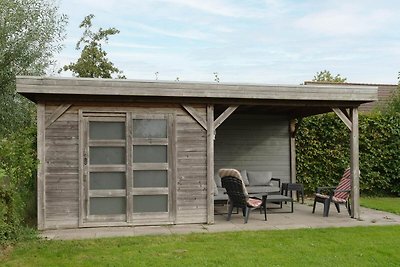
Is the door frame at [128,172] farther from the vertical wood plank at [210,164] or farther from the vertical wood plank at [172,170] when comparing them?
the vertical wood plank at [210,164]

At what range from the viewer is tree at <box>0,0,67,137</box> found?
11.7 metres

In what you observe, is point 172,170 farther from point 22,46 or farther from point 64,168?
point 22,46

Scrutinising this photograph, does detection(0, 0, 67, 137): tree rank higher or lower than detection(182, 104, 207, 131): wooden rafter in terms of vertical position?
higher

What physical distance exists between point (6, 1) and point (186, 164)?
726 centimetres

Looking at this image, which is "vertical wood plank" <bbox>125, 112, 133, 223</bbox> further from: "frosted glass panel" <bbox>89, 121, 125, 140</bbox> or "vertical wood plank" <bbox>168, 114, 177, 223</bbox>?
"vertical wood plank" <bbox>168, 114, 177, 223</bbox>

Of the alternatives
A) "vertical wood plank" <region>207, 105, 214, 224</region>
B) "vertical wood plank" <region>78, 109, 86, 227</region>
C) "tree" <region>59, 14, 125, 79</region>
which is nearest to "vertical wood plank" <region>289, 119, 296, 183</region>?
"vertical wood plank" <region>207, 105, 214, 224</region>

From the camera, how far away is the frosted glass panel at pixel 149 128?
7.74 meters

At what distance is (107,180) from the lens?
301 inches

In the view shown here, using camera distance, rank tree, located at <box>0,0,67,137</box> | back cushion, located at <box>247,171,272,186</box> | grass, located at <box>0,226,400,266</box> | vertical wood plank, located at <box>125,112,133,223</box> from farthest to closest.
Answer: tree, located at <box>0,0,67,137</box> < back cushion, located at <box>247,171,272,186</box> < vertical wood plank, located at <box>125,112,133,223</box> < grass, located at <box>0,226,400,266</box>

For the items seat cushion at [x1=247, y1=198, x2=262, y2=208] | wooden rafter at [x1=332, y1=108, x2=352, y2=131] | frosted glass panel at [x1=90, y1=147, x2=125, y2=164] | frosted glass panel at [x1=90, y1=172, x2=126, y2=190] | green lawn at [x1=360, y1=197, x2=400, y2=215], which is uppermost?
wooden rafter at [x1=332, y1=108, x2=352, y2=131]

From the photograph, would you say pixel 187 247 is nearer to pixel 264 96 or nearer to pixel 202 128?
pixel 202 128

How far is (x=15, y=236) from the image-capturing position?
6.54 meters

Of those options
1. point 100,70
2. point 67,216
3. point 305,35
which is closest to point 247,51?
point 305,35

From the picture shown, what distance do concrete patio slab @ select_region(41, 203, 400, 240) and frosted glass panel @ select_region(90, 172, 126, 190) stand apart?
701mm
